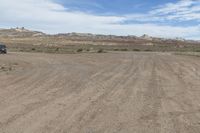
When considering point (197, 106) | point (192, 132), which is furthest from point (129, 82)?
point (192, 132)

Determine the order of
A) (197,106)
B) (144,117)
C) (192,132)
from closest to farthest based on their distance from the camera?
(192,132) → (144,117) → (197,106)

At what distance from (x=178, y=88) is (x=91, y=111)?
7176 mm

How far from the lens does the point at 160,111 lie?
39.0 feet

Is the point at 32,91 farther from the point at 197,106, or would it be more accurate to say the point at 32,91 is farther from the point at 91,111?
the point at 197,106

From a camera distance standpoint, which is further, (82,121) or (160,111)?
(160,111)

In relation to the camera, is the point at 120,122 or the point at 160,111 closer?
the point at 120,122

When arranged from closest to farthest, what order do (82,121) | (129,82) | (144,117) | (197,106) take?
(82,121) → (144,117) → (197,106) → (129,82)

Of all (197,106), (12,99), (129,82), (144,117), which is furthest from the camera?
(129,82)

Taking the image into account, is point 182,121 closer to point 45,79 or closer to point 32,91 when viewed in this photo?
point 32,91

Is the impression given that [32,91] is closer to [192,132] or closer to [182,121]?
[182,121]

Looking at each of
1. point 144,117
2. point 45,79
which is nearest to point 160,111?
point 144,117

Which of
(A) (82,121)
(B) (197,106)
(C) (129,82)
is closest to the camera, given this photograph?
(A) (82,121)

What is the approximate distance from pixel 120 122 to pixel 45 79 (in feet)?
36.4

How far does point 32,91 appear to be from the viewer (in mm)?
15930
